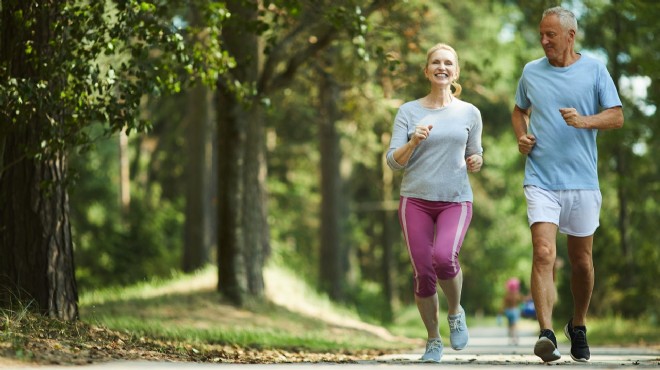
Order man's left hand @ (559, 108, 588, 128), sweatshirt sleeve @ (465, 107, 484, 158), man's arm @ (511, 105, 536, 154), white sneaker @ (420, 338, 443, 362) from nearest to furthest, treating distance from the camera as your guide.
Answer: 1. man's left hand @ (559, 108, 588, 128)
2. man's arm @ (511, 105, 536, 154)
3. white sneaker @ (420, 338, 443, 362)
4. sweatshirt sleeve @ (465, 107, 484, 158)

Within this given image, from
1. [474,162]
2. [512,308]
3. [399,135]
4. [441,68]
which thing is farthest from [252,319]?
[441,68]

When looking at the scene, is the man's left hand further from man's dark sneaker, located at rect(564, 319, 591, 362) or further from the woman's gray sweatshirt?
man's dark sneaker, located at rect(564, 319, 591, 362)

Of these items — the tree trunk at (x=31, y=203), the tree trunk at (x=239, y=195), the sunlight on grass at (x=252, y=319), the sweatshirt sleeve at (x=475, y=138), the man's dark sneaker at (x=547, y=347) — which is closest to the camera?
the man's dark sneaker at (x=547, y=347)

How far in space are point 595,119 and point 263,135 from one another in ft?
53.0

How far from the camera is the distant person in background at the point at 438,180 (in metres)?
8.30

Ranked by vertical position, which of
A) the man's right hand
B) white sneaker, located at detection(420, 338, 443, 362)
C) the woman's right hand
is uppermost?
the woman's right hand

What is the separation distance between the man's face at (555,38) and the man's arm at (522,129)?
1.86 ft

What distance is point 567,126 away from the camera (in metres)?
8.20

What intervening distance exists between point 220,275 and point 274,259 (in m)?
7.53

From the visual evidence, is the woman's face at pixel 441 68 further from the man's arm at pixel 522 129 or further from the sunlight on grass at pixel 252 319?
the sunlight on grass at pixel 252 319

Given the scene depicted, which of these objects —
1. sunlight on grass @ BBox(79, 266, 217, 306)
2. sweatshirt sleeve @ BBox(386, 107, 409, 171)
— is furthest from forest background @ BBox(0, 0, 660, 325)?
sweatshirt sleeve @ BBox(386, 107, 409, 171)

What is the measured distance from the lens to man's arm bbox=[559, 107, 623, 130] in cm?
796

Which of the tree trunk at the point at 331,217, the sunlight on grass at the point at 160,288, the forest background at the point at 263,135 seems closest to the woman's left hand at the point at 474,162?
the forest background at the point at 263,135

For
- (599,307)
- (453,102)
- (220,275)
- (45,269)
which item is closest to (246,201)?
(220,275)
